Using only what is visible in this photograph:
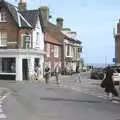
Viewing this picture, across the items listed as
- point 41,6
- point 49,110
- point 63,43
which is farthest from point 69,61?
point 49,110

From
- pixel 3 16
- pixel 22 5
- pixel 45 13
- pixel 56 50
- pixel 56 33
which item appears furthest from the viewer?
pixel 56 33

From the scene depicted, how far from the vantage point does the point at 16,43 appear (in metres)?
64.6

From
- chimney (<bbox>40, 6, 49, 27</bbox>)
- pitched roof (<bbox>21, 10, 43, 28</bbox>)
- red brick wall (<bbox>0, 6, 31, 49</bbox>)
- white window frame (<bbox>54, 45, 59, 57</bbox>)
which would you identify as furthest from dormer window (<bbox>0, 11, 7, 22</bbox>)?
white window frame (<bbox>54, 45, 59, 57</bbox>)

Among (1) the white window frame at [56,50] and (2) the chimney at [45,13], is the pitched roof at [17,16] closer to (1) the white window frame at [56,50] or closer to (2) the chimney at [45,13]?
(2) the chimney at [45,13]

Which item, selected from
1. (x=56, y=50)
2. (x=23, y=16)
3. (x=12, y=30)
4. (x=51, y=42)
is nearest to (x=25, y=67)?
(x=12, y=30)

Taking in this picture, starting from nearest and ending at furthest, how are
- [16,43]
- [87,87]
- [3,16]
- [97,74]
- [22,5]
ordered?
[87,87], [16,43], [3,16], [97,74], [22,5]

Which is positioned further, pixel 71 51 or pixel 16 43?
pixel 71 51

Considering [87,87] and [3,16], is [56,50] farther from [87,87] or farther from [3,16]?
[87,87]

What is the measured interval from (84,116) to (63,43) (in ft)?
234

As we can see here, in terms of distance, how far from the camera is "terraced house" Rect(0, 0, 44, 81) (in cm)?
6394

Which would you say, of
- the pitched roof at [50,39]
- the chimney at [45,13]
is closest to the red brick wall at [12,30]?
the pitched roof at [50,39]

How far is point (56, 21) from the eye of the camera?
94.8 metres

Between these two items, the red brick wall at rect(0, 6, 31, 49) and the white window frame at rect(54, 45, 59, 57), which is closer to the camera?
the red brick wall at rect(0, 6, 31, 49)

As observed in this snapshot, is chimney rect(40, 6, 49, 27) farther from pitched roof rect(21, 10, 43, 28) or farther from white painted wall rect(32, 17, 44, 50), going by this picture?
pitched roof rect(21, 10, 43, 28)
